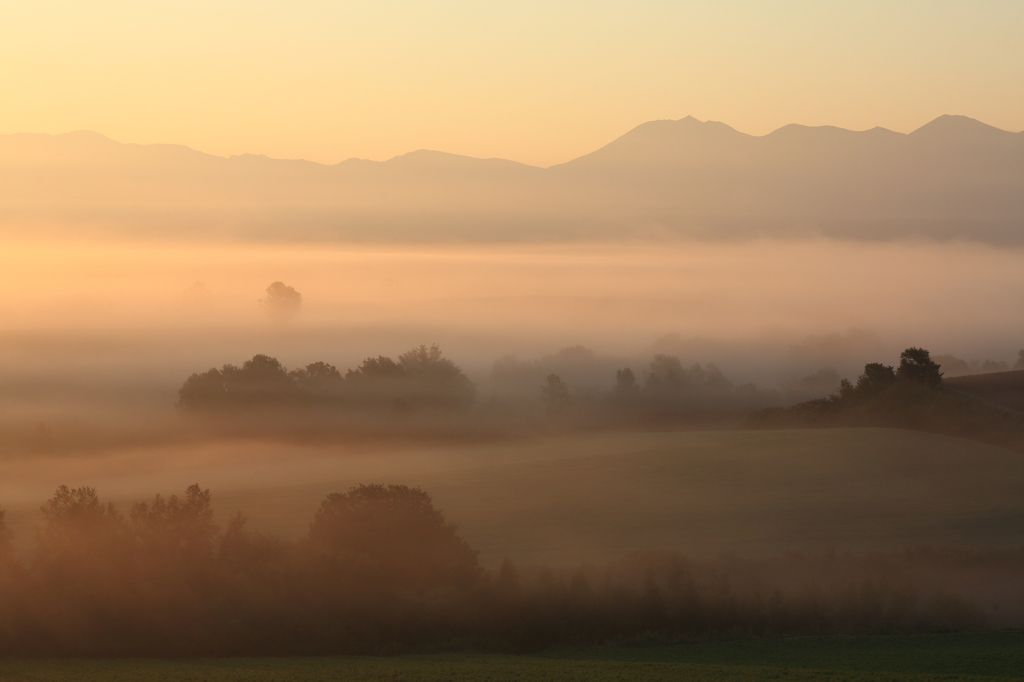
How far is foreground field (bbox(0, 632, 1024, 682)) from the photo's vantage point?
2327 centimetres

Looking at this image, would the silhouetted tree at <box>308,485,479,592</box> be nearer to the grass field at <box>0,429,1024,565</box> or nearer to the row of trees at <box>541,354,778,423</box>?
the grass field at <box>0,429,1024,565</box>

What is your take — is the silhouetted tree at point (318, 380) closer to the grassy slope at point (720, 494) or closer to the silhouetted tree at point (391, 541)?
the grassy slope at point (720, 494)

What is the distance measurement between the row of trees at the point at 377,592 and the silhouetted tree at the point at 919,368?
29702mm

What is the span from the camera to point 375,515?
110 feet

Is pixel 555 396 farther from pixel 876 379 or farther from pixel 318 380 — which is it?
pixel 876 379

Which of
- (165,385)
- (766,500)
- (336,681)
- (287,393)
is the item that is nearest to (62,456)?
(287,393)

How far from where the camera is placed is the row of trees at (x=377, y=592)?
27750 mm

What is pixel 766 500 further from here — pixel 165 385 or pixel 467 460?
pixel 165 385

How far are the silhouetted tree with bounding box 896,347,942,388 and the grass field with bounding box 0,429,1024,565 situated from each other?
22.6 ft

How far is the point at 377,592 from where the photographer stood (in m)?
29.9

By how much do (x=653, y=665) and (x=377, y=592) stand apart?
28.5ft

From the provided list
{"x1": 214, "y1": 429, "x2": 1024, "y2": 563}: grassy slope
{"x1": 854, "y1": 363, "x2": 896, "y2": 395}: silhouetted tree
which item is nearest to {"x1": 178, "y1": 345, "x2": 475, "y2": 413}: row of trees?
{"x1": 214, "y1": 429, "x2": 1024, "y2": 563}: grassy slope

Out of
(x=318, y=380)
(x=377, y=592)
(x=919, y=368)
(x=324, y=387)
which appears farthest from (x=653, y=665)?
(x=318, y=380)

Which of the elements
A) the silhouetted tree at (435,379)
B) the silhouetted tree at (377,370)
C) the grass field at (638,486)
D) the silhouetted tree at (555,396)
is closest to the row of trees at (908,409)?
the grass field at (638,486)
